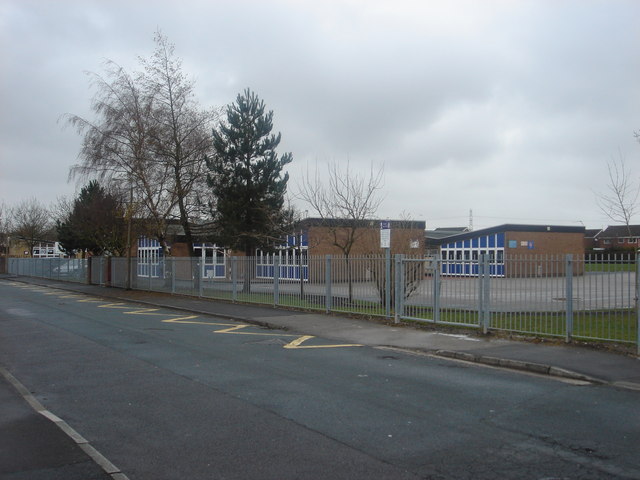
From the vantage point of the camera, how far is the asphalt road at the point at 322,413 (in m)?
4.75

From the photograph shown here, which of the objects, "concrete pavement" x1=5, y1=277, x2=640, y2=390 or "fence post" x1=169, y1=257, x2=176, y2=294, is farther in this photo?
"fence post" x1=169, y1=257, x2=176, y2=294

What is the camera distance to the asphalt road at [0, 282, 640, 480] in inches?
187

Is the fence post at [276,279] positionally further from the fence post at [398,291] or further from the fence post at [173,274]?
the fence post at [173,274]

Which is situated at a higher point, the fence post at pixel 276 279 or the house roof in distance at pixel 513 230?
the house roof in distance at pixel 513 230

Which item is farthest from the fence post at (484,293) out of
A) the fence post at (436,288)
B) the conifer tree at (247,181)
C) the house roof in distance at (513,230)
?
the house roof in distance at (513,230)

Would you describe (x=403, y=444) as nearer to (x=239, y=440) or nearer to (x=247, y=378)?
(x=239, y=440)

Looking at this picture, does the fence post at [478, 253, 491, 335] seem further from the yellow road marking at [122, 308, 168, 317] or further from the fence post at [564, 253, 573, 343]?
the yellow road marking at [122, 308, 168, 317]

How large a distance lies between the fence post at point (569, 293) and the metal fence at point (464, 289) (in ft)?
0.07

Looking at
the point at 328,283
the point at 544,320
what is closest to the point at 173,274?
the point at 328,283

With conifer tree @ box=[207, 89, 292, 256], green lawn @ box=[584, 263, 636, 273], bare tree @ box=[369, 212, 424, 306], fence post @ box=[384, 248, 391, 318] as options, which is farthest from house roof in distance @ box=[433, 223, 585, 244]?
green lawn @ box=[584, 263, 636, 273]

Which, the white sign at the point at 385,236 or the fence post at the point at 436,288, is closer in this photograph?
the fence post at the point at 436,288

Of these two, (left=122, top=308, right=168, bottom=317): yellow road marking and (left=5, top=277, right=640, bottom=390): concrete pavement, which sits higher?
(left=5, top=277, right=640, bottom=390): concrete pavement

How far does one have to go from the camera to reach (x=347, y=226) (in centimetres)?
2212

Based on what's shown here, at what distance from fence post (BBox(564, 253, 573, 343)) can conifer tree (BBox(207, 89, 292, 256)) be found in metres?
16.3
